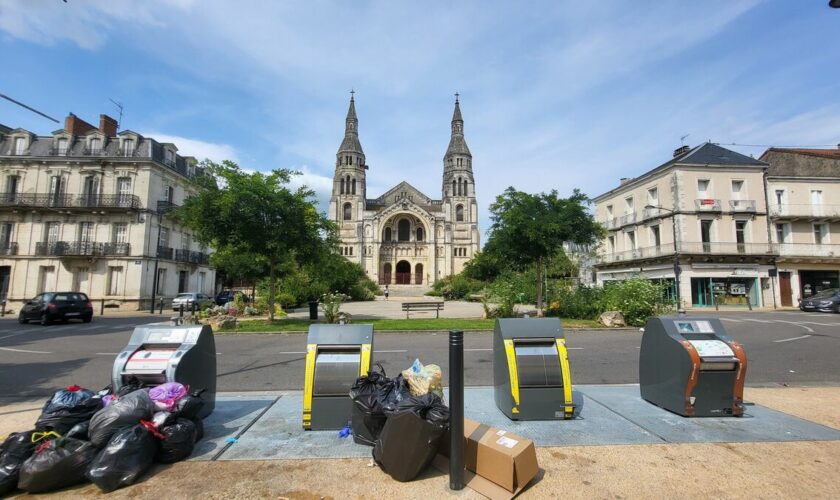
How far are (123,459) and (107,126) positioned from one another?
37249 mm

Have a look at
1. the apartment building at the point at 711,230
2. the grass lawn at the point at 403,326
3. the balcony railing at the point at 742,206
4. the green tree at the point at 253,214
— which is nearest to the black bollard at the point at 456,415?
the grass lawn at the point at 403,326

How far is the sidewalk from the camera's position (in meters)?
3.05

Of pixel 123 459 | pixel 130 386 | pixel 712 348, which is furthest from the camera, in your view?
pixel 712 348

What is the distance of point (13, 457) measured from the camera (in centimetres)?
310

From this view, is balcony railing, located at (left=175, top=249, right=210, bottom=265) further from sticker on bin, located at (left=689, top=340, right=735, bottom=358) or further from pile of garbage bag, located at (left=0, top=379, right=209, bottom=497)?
sticker on bin, located at (left=689, top=340, right=735, bottom=358)

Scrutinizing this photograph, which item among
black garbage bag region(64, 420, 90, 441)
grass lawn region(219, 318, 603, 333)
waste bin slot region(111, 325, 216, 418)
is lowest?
grass lawn region(219, 318, 603, 333)

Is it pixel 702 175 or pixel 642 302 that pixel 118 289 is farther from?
pixel 702 175

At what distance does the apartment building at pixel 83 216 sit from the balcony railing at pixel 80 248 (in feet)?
0.19

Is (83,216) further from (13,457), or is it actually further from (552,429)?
(552,429)

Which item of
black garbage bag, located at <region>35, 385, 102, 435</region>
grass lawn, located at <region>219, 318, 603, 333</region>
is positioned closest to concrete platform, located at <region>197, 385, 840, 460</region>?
black garbage bag, located at <region>35, 385, 102, 435</region>

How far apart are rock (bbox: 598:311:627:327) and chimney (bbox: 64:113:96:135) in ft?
121

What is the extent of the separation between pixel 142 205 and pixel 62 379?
25153 millimetres

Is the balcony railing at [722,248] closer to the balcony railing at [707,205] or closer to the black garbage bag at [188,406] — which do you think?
the balcony railing at [707,205]

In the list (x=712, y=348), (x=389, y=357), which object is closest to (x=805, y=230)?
(x=712, y=348)
